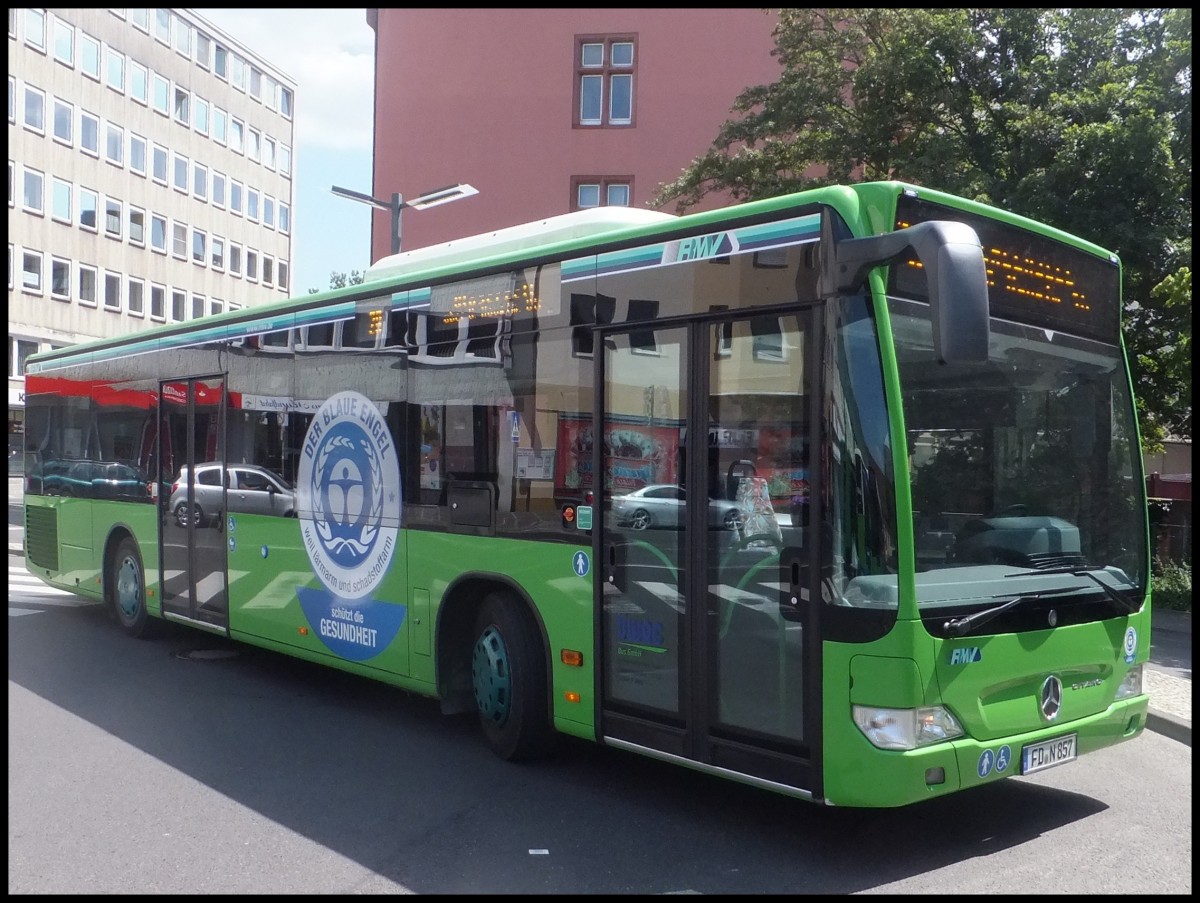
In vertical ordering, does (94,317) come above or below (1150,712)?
above

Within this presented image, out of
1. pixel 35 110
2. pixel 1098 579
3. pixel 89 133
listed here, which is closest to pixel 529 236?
pixel 1098 579

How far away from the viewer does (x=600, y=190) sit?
3033 centimetres

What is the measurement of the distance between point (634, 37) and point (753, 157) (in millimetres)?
11749

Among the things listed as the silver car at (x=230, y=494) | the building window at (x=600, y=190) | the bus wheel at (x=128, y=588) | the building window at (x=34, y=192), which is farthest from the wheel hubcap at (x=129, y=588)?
the building window at (x=34, y=192)

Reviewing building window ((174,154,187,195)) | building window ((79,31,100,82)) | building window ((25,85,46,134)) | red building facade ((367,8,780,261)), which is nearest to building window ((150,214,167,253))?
building window ((174,154,187,195))

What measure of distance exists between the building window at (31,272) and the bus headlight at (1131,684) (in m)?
51.7

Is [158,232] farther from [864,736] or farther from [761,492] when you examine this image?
[864,736]

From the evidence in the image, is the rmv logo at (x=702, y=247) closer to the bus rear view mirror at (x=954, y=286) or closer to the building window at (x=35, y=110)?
the bus rear view mirror at (x=954, y=286)

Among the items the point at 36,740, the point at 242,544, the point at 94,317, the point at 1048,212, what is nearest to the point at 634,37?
the point at 1048,212

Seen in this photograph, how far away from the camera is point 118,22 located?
55719 millimetres

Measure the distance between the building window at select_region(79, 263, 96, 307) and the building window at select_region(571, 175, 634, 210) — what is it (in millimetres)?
32110

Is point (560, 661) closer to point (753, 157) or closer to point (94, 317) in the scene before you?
point (753, 157)

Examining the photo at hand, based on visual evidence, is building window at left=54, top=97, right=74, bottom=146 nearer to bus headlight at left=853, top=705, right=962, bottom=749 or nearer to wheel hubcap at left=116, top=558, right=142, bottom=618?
→ wheel hubcap at left=116, top=558, right=142, bottom=618

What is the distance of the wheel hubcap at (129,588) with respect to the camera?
38.4ft
